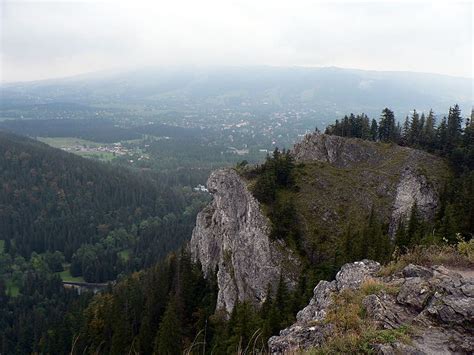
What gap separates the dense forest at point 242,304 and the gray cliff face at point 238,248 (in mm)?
1557

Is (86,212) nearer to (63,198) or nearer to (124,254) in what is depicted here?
(63,198)

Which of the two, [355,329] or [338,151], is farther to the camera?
[338,151]

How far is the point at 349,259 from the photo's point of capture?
29938mm

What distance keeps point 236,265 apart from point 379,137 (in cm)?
3458

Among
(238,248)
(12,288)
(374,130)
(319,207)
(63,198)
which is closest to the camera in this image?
(319,207)

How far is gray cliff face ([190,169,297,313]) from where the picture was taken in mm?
37219

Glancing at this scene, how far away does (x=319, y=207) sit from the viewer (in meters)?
39.2

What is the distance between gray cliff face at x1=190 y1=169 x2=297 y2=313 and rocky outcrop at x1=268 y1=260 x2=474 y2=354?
22.6 m

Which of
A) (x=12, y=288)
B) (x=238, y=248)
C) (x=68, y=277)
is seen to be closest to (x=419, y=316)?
(x=238, y=248)

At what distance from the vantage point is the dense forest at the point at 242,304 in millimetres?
28344

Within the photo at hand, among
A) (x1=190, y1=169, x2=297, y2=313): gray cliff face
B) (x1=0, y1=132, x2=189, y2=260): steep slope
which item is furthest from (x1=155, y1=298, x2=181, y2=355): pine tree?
(x1=0, y1=132, x2=189, y2=260): steep slope

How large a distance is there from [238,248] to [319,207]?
9.66 metres

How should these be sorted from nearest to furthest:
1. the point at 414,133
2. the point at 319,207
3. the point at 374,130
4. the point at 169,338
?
the point at 169,338
the point at 319,207
the point at 414,133
the point at 374,130

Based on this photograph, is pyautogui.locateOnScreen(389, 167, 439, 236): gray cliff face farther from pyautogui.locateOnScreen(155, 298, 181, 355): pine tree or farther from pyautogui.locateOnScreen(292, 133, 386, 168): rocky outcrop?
pyautogui.locateOnScreen(155, 298, 181, 355): pine tree
